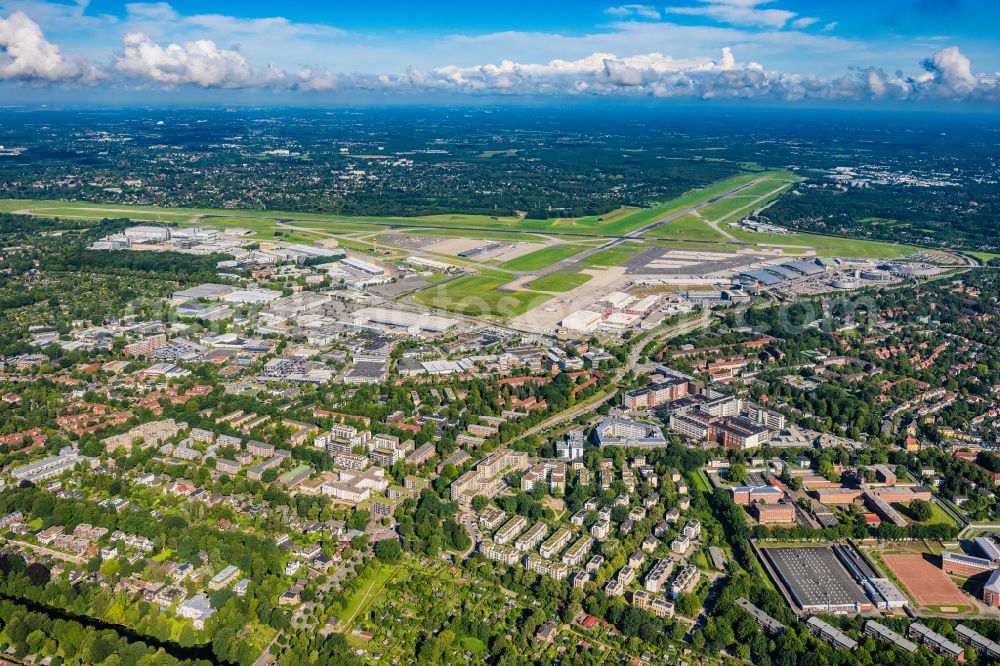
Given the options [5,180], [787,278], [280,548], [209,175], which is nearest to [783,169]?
[787,278]

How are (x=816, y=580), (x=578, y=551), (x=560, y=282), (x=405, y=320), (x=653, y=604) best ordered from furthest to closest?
(x=560, y=282), (x=405, y=320), (x=578, y=551), (x=816, y=580), (x=653, y=604)

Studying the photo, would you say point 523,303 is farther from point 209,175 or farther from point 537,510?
point 209,175

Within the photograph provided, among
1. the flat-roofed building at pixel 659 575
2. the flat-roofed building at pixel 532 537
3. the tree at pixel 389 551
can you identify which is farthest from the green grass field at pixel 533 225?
the flat-roofed building at pixel 659 575

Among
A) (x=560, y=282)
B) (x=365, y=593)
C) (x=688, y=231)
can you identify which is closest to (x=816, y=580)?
(x=365, y=593)

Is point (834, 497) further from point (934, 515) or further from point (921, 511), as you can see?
point (934, 515)

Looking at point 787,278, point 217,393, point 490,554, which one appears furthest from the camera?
point 787,278

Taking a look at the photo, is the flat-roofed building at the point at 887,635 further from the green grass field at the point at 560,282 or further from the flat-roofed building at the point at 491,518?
the green grass field at the point at 560,282

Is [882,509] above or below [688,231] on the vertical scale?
below
